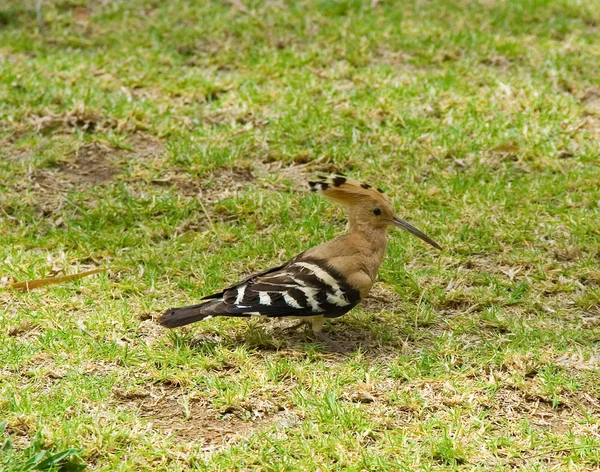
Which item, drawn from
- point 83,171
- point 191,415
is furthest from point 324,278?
point 83,171

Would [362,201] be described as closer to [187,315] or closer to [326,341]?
[326,341]

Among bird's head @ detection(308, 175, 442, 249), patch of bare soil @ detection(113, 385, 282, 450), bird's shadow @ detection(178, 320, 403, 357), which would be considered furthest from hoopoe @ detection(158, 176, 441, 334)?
patch of bare soil @ detection(113, 385, 282, 450)

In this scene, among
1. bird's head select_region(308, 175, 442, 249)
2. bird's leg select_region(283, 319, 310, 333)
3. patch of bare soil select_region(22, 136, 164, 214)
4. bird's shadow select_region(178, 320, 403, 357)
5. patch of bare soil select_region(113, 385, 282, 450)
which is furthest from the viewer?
patch of bare soil select_region(22, 136, 164, 214)

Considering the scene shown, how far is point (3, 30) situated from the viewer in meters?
7.99

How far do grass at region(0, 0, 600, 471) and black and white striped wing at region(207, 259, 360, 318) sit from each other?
19cm

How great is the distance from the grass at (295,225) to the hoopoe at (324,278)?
0.18 metres

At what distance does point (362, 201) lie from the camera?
4.57m

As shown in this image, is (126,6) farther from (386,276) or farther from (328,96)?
(386,276)

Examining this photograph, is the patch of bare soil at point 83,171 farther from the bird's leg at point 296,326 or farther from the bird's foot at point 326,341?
the bird's foot at point 326,341

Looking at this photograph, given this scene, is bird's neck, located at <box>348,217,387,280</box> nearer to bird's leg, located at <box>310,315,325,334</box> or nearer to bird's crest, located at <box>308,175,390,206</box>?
bird's crest, located at <box>308,175,390,206</box>

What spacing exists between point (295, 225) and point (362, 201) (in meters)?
0.89

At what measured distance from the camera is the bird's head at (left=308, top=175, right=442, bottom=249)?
4562mm

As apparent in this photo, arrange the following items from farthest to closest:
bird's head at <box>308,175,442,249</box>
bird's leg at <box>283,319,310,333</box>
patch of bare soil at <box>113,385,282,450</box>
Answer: bird's head at <box>308,175,442,249</box>, bird's leg at <box>283,319,310,333</box>, patch of bare soil at <box>113,385,282,450</box>

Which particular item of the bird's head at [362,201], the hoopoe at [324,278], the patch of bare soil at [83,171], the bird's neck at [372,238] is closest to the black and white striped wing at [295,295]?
the hoopoe at [324,278]
